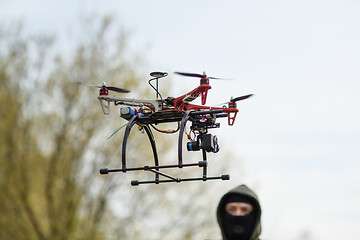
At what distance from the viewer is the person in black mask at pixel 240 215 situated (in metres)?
6.07

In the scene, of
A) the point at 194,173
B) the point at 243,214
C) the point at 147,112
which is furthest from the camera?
the point at 194,173

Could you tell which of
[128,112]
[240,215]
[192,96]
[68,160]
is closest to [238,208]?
[240,215]

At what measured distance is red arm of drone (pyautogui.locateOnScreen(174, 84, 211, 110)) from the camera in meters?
9.56

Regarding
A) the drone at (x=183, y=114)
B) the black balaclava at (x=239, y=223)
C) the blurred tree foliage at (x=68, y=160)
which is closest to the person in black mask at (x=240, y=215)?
the black balaclava at (x=239, y=223)

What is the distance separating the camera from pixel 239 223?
605cm

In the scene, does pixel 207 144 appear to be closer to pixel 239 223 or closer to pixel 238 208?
pixel 238 208

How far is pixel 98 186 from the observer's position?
27422mm

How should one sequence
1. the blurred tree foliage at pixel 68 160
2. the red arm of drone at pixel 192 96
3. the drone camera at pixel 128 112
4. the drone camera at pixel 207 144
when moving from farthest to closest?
1. the blurred tree foliage at pixel 68 160
2. the drone camera at pixel 128 112
3. the drone camera at pixel 207 144
4. the red arm of drone at pixel 192 96

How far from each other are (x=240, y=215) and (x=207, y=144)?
3734 mm

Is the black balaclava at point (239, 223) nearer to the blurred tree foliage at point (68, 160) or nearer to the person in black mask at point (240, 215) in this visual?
the person in black mask at point (240, 215)

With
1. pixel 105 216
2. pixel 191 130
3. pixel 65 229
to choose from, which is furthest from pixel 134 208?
pixel 191 130

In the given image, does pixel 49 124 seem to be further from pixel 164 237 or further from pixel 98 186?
pixel 164 237

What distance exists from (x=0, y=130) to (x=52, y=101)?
112 inches

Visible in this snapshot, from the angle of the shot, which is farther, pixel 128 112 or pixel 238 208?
pixel 128 112
